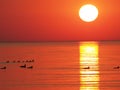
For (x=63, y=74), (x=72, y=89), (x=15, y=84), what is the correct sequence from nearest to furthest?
(x=72, y=89)
(x=15, y=84)
(x=63, y=74)

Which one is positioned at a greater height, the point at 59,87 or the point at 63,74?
the point at 63,74

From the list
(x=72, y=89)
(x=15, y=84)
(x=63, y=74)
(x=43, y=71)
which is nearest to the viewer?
(x=72, y=89)

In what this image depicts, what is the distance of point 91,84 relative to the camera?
28.4 metres

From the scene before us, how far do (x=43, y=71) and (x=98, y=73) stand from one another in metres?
4.15

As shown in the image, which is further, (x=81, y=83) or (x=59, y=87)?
(x=81, y=83)

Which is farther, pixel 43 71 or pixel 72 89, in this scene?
pixel 43 71

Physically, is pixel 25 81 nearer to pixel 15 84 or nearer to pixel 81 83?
pixel 15 84

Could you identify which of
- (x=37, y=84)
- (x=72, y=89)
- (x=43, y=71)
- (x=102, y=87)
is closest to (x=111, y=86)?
(x=102, y=87)

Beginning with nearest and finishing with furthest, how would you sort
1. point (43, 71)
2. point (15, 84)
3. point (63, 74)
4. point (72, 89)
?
point (72, 89) → point (15, 84) → point (63, 74) → point (43, 71)

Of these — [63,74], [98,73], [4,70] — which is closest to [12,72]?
[4,70]

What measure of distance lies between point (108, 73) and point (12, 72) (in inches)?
275

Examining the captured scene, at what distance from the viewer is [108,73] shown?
35156 mm

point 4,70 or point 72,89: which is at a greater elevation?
point 4,70

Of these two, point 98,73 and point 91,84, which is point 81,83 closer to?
point 91,84
